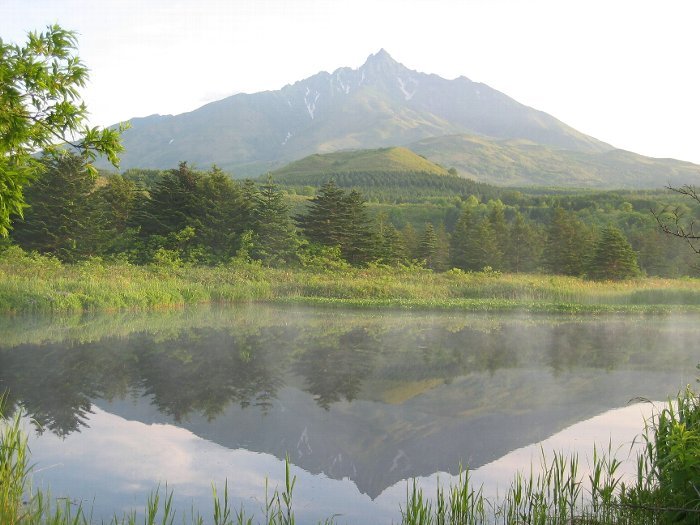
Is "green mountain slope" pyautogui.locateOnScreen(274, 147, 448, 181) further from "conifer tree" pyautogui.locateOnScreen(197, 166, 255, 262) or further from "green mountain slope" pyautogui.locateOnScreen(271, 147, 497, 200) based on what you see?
"conifer tree" pyautogui.locateOnScreen(197, 166, 255, 262)

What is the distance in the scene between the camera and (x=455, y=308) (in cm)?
2733

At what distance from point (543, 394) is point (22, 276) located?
68.2ft

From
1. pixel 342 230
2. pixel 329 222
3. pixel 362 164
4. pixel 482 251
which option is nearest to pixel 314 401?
pixel 342 230

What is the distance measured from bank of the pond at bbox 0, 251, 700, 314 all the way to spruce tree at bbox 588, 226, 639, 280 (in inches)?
117

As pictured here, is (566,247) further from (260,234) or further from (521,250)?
(260,234)

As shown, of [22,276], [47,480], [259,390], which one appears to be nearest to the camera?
[47,480]

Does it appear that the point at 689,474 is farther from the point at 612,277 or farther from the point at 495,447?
the point at 612,277

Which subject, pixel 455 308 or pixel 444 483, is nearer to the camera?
pixel 444 483

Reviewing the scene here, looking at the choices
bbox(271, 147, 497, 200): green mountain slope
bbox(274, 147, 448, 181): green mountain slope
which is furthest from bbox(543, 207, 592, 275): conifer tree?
bbox(274, 147, 448, 181): green mountain slope

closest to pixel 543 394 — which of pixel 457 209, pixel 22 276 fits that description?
pixel 22 276

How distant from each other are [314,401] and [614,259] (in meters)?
33.5

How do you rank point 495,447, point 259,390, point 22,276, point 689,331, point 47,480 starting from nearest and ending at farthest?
point 47,480, point 495,447, point 259,390, point 689,331, point 22,276

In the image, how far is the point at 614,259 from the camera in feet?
131

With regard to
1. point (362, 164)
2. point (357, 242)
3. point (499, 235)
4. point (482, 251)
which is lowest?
point (482, 251)
